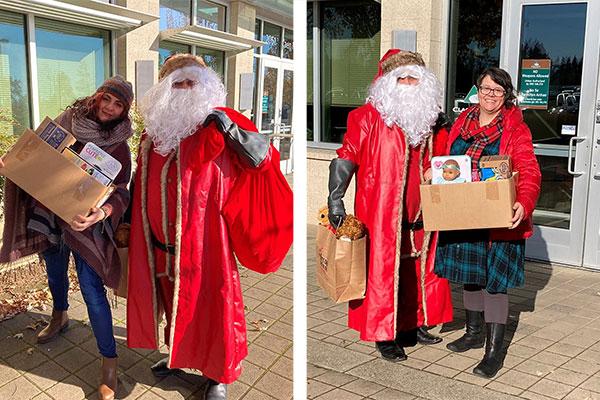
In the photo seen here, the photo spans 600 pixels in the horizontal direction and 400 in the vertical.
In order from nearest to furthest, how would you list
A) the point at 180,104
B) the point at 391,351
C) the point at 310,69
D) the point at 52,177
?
the point at 52,177
the point at 180,104
the point at 391,351
the point at 310,69

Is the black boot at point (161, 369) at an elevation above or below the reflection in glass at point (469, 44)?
below

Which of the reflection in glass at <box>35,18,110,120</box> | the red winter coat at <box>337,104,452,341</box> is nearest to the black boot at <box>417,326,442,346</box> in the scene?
the red winter coat at <box>337,104,452,341</box>

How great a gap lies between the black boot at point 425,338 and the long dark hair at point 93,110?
2119 mm

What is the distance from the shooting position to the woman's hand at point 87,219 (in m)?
2.31

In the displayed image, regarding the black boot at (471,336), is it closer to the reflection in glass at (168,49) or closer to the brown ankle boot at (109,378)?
the brown ankle boot at (109,378)

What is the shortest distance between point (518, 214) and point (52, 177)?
2023mm

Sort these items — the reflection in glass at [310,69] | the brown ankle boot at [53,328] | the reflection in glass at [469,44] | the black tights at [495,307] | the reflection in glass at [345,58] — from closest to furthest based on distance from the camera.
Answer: the brown ankle boot at [53,328] < the black tights at [495,307] < the reflection in glass at [469,44] < the reflection in glass at [345,58] < the reflection in glass at [310,69]

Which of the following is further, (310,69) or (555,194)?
(310,69)

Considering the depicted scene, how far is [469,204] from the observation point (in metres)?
2.87

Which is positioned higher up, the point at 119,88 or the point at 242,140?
the point at 119,88

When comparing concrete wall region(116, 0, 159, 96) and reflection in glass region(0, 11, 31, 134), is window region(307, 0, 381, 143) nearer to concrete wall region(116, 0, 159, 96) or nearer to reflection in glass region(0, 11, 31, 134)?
concrete wall region(116, 0, 159, 96)

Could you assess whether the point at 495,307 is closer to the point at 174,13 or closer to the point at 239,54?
the point at 239,54

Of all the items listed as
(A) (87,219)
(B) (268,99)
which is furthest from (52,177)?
(B) (268,99)

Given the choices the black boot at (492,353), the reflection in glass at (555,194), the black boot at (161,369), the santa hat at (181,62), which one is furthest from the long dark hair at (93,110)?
the reflection in glass at (555,194)
